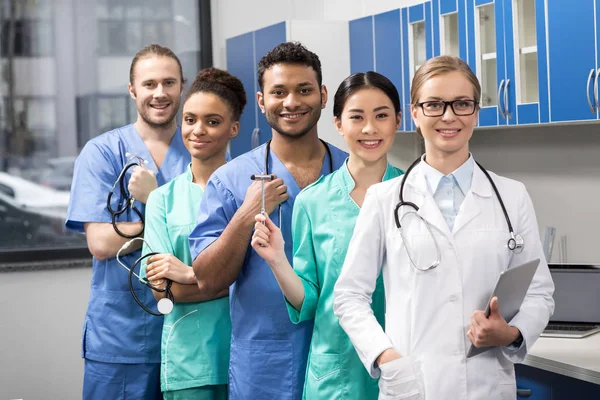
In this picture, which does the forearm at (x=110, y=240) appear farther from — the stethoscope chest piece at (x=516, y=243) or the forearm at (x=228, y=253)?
the stethoscope chest piece at (x=516, y=243)

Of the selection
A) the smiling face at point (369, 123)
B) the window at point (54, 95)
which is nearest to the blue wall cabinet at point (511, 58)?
the smiling face at point (369, 123)

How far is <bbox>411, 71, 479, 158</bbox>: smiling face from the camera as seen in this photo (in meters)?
1.71

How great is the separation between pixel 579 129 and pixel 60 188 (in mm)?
2663

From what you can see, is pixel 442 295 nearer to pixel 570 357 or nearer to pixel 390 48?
pixel 570 357

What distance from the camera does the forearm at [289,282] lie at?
1869mm

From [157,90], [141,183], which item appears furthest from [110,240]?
[157,90]

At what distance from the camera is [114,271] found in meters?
2.64

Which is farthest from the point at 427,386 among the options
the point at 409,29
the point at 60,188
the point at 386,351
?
the point at 60,188

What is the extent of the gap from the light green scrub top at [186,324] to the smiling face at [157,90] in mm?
390

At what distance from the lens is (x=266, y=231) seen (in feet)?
6.18

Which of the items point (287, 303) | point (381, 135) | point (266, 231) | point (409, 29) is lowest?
point (287, 303)

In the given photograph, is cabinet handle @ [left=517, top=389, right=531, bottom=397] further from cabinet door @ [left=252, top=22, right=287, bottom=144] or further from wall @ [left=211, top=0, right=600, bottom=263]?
cabinet door @ [left=252, top=22, right=287, bottom=144]

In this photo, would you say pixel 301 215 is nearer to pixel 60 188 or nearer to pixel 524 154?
pixel 524 154

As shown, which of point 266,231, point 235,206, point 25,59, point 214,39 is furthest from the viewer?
point 214,39
